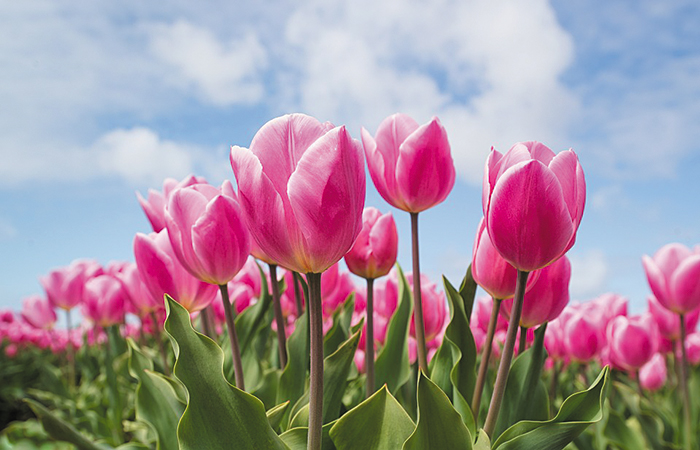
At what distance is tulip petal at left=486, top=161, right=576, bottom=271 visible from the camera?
2.54 feet

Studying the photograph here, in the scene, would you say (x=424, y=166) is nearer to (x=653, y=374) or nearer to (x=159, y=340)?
(x=159, y=340)

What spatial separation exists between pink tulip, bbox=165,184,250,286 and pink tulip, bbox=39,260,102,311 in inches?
87.1

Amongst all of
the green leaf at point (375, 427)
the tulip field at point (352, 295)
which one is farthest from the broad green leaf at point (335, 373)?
the green leaf at point (375, 427)

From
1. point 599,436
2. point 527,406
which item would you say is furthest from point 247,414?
point 599,436

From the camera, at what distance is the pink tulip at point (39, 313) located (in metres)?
4.12

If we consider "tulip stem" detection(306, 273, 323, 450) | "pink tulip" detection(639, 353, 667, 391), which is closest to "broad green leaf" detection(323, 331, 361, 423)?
"tulip stem" detection(306, 273, 323, 450)

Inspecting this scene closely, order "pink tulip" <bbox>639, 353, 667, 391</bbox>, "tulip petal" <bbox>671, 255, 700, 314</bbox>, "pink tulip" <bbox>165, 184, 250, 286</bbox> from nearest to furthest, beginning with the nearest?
"pink tulip" <bbox>165, 184, 250, 286</bbox> → "tulip petal" <bbox>671, 255, 700, 314</bbox> → "pink tulip" <bbox>639, 353, 667, 391</bbox>

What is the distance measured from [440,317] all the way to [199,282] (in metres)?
0.71

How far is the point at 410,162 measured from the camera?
3.64 ft

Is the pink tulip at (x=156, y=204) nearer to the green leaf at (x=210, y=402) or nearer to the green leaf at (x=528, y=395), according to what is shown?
the green leaf at (x=210, y=402)

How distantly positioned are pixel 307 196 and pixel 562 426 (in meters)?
0.54

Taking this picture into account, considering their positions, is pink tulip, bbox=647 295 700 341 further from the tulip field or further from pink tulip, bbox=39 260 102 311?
pink tulip, bbox=39 260 102 311

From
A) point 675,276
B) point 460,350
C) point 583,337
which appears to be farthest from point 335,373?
point 675,276

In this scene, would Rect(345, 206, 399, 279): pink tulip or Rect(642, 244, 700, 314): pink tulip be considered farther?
Rect(642, 244, 700, 314): pink tulip
